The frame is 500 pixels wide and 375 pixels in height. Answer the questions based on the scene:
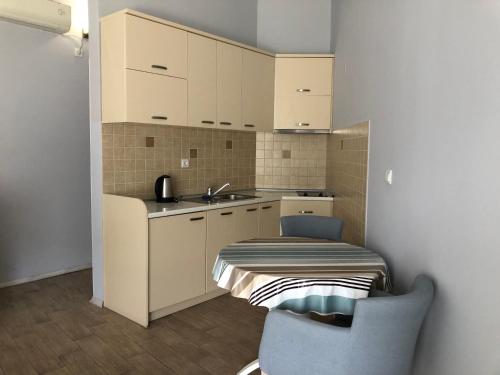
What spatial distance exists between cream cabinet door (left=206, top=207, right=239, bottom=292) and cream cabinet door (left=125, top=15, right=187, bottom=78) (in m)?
1.17

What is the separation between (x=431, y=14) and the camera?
189cm

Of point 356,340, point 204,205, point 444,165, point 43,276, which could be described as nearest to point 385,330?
point 356,340

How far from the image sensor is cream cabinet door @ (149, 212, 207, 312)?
3.01 m

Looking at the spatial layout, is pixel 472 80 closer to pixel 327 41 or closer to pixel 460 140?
pixel 460 140

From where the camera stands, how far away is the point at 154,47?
3.10 m

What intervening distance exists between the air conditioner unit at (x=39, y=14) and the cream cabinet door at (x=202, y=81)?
4.49ft

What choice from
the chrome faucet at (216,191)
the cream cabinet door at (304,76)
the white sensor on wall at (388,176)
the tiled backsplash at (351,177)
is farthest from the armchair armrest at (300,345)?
the cream cabinet door at (304,76)

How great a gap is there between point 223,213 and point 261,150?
1392 millimetres

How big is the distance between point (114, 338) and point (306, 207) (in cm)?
212

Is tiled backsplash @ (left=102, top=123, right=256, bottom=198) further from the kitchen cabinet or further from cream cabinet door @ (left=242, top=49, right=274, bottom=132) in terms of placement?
the kitchen cabinet

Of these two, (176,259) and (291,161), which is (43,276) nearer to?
(176,259)

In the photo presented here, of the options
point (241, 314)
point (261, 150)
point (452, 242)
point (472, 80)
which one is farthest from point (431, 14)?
point (261, 150)

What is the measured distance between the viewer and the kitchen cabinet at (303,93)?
4.19 meters

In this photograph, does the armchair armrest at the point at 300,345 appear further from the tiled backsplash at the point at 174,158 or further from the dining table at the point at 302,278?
the tiled backsplash at the point at 174,158
